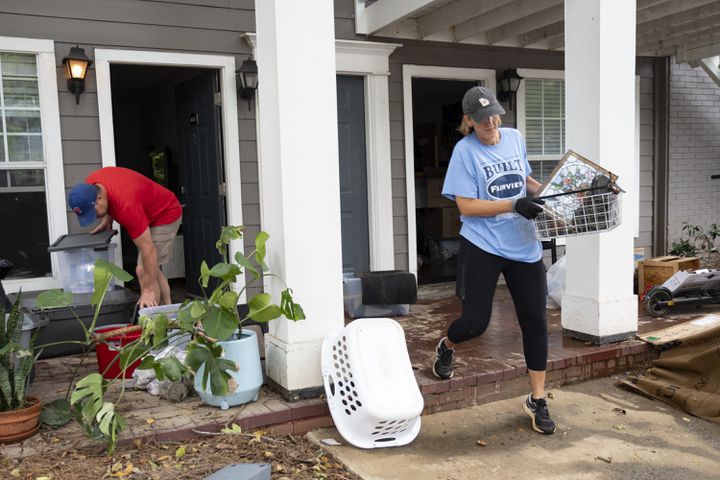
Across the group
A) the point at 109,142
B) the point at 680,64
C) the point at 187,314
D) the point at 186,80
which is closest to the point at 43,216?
the point at 109,142

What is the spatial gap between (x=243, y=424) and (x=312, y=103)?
5.23ft

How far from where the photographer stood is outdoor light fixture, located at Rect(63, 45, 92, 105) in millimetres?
4453

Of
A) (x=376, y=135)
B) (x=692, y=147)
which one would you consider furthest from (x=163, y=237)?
(x=692, y=147)

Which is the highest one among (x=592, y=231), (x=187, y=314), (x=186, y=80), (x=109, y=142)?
(x=186, y=80)

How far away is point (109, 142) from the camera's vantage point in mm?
4746

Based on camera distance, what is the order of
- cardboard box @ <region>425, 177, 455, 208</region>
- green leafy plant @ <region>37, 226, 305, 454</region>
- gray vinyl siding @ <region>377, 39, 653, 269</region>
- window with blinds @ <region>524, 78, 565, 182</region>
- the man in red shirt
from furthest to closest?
1. cardboard box @ <region>425, 177, 455, 208</region>
2. window with blinds @ <region>524, 78, 565, 182</region>
3. gray vinyl siding @ <region>377, 39, 653, 269</region>
4. the man in red shirt
5. green leafy plant @ <region>37, 226, 305, 454</region>

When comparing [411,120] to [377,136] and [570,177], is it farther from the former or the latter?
[570,177]

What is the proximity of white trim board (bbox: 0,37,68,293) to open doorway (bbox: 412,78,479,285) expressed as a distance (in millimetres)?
3476

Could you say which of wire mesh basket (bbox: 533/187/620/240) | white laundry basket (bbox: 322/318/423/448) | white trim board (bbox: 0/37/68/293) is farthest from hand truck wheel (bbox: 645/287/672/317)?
white trim board (bbox: 0/37/68/293)

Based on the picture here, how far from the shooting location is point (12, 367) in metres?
2.71

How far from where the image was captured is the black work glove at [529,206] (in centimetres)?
276

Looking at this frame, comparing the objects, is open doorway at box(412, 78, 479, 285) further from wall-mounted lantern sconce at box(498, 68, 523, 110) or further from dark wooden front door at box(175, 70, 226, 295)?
dark wooden front door at box(175, 70, 226, 295)

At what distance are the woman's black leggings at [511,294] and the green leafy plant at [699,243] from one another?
5.13 meters

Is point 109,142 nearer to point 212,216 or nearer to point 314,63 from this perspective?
point 212,216
